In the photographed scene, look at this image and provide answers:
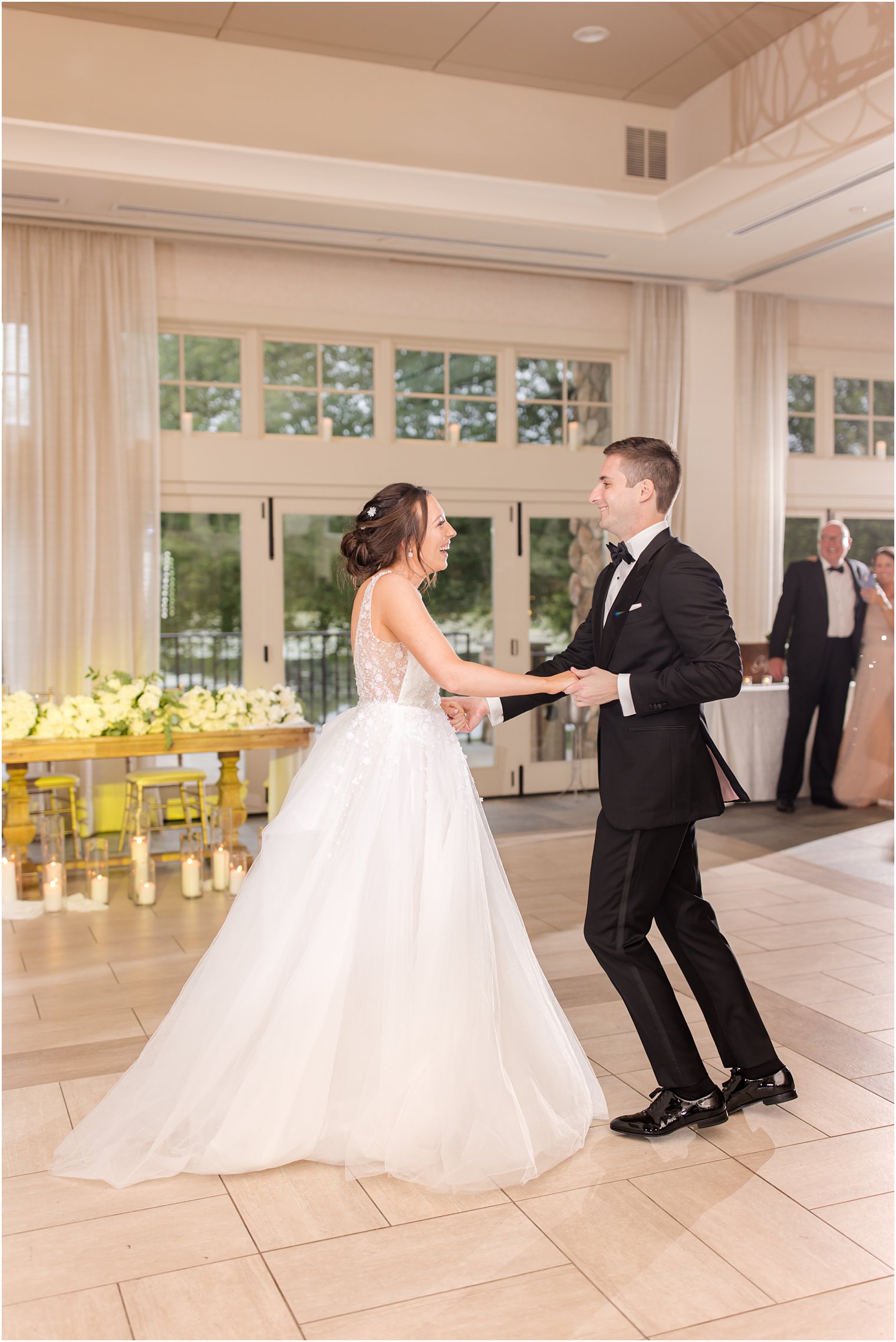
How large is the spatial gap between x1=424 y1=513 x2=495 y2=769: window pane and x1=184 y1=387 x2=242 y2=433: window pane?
5.58 feet

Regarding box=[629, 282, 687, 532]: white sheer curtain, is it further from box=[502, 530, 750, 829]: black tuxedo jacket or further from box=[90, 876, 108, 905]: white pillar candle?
box=[502, 530, 750, 829]: black tuxedo jacket

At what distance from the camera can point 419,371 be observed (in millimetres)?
8141

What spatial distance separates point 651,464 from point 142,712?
3.65 metres

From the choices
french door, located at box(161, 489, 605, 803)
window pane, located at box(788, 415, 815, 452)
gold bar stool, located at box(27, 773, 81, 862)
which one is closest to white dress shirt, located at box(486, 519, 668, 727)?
gold bar stool, located at box(27, 773, 81, 862)

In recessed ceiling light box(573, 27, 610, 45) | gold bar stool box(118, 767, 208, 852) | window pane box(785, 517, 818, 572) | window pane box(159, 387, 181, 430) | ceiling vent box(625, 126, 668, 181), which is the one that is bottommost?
gold bar stool box(118, 767, 208, 852)

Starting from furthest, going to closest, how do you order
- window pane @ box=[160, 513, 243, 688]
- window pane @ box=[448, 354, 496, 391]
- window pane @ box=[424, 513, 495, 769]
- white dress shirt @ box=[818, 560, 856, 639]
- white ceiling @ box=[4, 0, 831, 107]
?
window pane @ box=[424, 513, 495, 769] → window pane @ box=[448, 354, 496, 391] → white dress shirt @ box=[818, 560, 856, 639] → window pane @ box=[160, 513, 243, 688] → white ceiling @ box=[4, 0, 831, 107]

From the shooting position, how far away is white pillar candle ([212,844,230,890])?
18.8ft

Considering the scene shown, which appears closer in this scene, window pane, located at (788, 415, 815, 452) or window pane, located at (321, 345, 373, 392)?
window pane, located at (321, 345, 373, 392)

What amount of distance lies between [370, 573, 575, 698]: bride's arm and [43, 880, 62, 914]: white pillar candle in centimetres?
311

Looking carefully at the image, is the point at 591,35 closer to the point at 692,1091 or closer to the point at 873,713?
the point at 873,713

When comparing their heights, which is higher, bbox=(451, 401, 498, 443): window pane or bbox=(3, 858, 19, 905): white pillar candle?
bbox=(451, 401, 498, 443): window pane

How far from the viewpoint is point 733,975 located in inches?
119

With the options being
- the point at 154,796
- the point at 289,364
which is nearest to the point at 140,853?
the point at 154,796

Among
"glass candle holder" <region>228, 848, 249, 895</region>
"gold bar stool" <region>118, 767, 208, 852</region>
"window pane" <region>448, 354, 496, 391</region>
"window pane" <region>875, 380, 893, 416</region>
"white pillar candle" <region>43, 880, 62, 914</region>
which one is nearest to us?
"white pillar candle" <region>43, 880, 62, 914</region>
